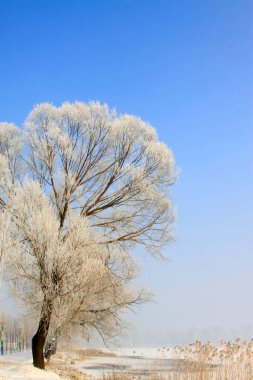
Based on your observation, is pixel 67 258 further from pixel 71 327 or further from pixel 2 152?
pixel 2 152

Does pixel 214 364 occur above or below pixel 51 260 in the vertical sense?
below

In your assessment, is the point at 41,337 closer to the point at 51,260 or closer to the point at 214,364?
the point at 51,260

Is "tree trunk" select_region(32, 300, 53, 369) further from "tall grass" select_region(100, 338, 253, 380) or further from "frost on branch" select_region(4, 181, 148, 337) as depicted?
"tall grass" select_region(100, 338, 253, 380)

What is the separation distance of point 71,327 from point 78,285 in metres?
2.13

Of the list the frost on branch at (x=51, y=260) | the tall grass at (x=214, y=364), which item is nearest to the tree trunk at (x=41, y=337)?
the frost on branch at (x=51, y=260)

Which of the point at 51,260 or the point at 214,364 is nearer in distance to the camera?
the point at 214,364

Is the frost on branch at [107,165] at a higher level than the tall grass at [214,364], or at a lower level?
higher

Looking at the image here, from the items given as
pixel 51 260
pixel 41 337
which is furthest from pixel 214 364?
pixel 41 337

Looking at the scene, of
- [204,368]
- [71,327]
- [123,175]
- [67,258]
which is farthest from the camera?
[123,175]

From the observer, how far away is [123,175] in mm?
18266

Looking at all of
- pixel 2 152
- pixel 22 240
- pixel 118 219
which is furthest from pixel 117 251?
pixel 2 152

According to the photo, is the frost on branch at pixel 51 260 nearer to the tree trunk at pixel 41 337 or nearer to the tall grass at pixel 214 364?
the tree trunk at pixel 41 337

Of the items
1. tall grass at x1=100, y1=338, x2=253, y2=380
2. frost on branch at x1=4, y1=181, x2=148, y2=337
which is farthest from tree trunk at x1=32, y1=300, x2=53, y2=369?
tall grass at x1=100, y1=338, x2=253, y2=380

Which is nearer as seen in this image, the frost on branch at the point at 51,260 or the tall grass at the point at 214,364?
the tall grass at the point at 214,364
